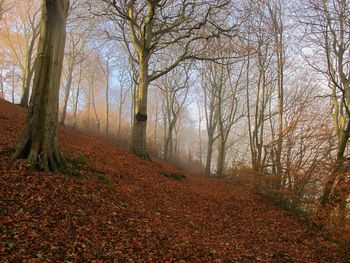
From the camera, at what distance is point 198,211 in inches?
318

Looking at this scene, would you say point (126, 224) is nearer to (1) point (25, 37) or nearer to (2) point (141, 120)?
(2) point (141, 120)

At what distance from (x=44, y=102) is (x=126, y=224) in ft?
11.1

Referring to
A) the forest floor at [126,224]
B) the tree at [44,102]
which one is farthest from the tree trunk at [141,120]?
the tree at [44,102]

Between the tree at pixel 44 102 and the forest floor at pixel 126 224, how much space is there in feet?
1.23

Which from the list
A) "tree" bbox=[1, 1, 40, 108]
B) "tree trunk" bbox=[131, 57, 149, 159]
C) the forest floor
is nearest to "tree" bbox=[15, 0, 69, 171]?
the forest floor

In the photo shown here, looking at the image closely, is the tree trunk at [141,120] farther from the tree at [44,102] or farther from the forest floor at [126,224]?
the tree at [44,102]

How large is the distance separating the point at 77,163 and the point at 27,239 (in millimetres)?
3905

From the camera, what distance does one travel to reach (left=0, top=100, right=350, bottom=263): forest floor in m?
3.96

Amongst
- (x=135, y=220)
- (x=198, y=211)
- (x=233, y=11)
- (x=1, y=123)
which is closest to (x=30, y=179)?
(x=135, y=220)

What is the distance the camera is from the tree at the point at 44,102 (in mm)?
6027

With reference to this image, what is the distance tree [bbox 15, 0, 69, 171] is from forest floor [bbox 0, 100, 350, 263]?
374 mm

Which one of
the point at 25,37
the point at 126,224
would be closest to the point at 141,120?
the point at 126,224

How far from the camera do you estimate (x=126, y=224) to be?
5.39 m

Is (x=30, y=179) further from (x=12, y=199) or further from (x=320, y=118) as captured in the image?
(x=320, y=118)
